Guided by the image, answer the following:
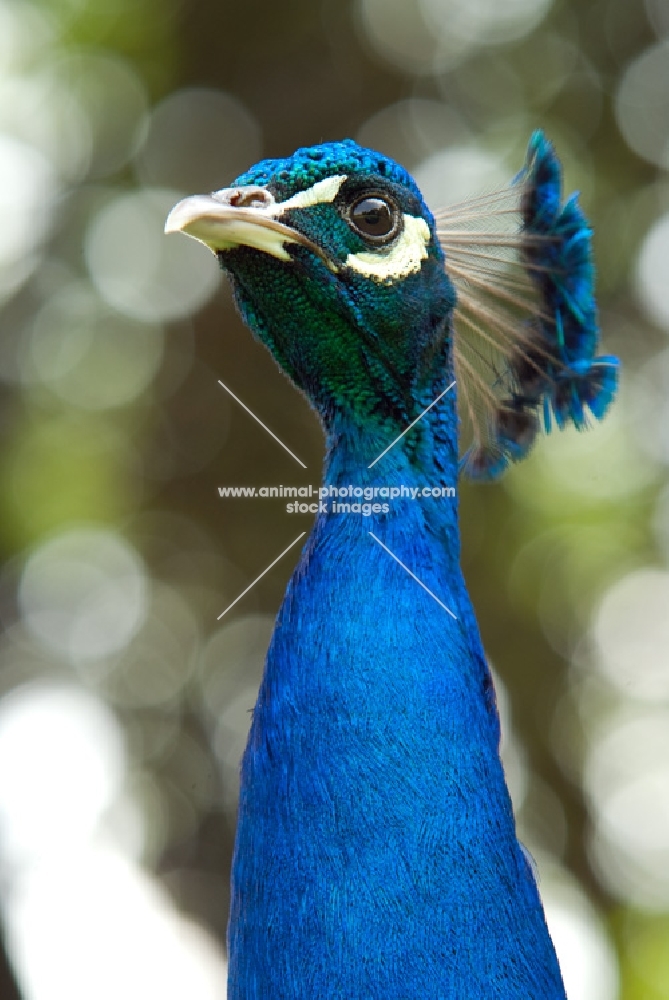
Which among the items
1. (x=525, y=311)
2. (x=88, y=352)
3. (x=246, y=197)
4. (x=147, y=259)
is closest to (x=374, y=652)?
(x=246, y=197)

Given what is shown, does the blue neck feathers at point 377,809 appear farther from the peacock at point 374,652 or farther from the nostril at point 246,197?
the nostril at point 246,197

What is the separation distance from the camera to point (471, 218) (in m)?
2.00

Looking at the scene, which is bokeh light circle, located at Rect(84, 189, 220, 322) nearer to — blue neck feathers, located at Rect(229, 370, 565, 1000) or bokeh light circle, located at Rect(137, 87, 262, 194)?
bokeh light circle, located at Rect(137, 87, 262, 194)

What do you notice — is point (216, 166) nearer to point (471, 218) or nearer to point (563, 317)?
point (471, 218)

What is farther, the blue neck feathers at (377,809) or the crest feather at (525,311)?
the crest feather at (525,311)

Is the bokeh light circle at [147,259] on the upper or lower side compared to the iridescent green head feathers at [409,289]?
upper

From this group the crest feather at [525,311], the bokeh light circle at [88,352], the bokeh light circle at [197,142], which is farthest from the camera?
the bokeh light circle at [88,352]

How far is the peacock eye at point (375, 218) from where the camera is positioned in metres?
1.56

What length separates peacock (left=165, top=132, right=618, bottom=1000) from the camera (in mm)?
1335

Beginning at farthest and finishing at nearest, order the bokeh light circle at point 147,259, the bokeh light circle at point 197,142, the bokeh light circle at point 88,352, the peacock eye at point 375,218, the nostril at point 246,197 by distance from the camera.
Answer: the bokeh light circle at point 88,352, the bokeh light circle at point 147,259, the bokeh light circle at point 197,142, the peacock eye at point 375,218, the nostril at point 246,197

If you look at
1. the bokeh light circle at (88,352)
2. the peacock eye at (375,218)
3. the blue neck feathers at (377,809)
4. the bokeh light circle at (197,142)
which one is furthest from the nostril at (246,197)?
the bokeh light circle at (88,352)

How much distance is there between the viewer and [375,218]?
1579 mm

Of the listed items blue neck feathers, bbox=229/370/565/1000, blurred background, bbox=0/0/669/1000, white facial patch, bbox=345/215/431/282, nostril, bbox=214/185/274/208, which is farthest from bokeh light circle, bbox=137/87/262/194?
blue neck feathers, bbox=229/370/565/1000

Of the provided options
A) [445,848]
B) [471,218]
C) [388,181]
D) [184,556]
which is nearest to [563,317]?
[471,218]
